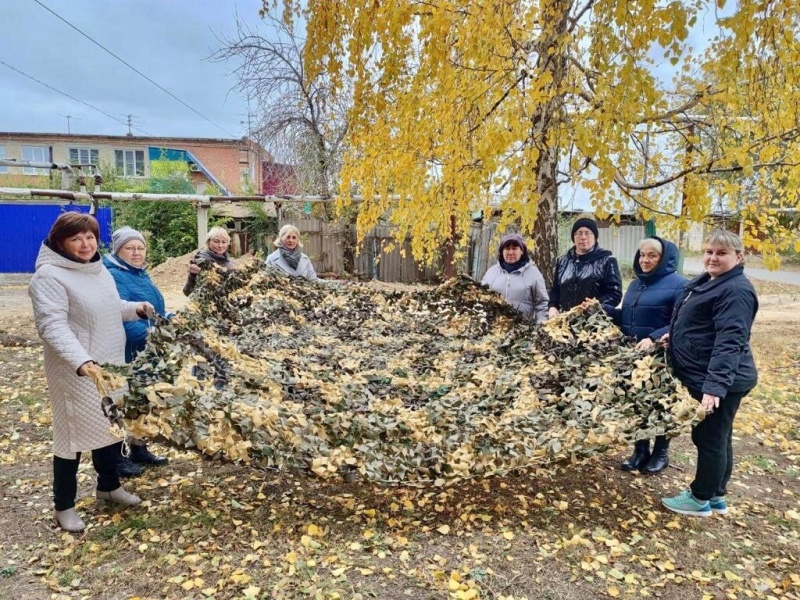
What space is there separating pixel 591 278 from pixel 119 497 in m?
2.97

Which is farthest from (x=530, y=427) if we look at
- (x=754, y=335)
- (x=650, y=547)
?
(x=754, y=335)

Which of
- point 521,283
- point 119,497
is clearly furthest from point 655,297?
point 119,497

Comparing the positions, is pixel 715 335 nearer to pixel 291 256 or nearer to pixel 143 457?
pixel 143 457

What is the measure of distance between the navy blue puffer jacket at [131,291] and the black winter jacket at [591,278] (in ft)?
8.33

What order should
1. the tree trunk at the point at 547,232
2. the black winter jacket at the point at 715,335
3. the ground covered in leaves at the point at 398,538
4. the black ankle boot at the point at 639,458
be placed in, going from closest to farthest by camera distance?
the ground covered in leaves at the point at 398,538
the black winter jacket at the point at 715,335
the black ankle boot at the point at 639,458
the tree trunk at the point at 547,232

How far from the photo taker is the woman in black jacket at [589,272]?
3479 mm

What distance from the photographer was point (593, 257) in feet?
11.6

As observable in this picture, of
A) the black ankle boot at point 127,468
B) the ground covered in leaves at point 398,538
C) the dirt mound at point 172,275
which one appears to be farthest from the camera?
the dirt mound at point 172,275

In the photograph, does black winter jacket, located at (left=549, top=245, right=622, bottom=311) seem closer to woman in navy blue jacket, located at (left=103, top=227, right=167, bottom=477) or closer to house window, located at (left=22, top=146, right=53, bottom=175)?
woman in navy blue jacket, located at (left=103, top=227, right=167, bottom=477)

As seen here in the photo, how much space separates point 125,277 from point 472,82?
7.50ft

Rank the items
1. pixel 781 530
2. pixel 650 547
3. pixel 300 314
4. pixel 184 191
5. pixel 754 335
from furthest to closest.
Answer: pixel 184 191 → pixel 754 335 → pixel 300 314 → pixel 781 530 → pixel 650 547

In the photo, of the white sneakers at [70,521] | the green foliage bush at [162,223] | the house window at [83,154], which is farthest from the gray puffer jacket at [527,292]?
the house window at [83,154]

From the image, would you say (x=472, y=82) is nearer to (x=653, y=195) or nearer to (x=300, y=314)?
(x=300, y=314)

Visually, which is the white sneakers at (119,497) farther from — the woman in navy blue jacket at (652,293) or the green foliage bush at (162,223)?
the green foliage bush at (162,223)
